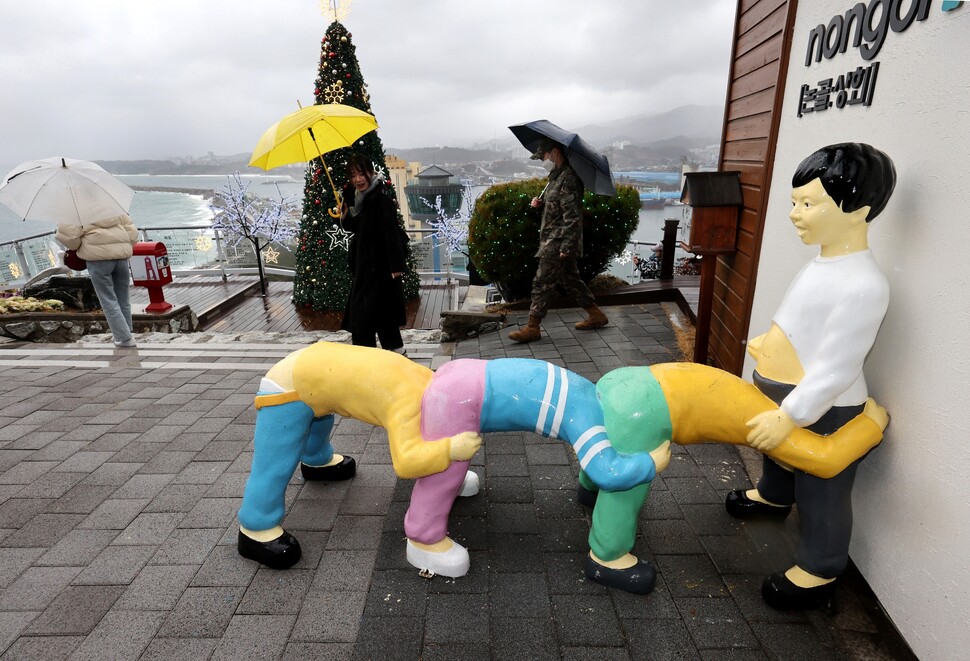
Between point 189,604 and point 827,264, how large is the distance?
297 cm

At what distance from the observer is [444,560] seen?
2.45 meters

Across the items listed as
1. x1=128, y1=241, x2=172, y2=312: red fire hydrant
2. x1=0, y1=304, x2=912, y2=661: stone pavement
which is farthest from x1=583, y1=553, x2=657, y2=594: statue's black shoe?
x1=128, y1=241, x2=172, y2=312: red fire hydrant

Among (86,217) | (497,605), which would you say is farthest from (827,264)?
(86,217)

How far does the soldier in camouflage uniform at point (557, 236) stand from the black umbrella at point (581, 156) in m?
0.10

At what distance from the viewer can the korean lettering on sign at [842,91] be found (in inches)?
89.1

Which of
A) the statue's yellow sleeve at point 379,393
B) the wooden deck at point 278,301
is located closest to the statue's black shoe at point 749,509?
the statue's yellow sleeve at point 379,393

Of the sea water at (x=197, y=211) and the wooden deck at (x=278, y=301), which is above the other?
the sea water at (x=197, y=211)

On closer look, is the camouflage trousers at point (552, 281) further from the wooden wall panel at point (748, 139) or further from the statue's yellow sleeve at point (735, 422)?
the statue's yellow sleeve at point (735, 422)

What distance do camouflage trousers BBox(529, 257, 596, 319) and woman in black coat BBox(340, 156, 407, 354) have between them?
4.82 ft

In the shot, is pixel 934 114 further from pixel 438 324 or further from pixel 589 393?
pixel 438 324

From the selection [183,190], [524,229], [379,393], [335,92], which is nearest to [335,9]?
[335,92]

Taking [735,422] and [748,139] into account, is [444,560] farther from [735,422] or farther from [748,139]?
[748,139]

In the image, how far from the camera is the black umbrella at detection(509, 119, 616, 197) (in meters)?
4.82

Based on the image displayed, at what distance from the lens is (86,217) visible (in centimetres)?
539
